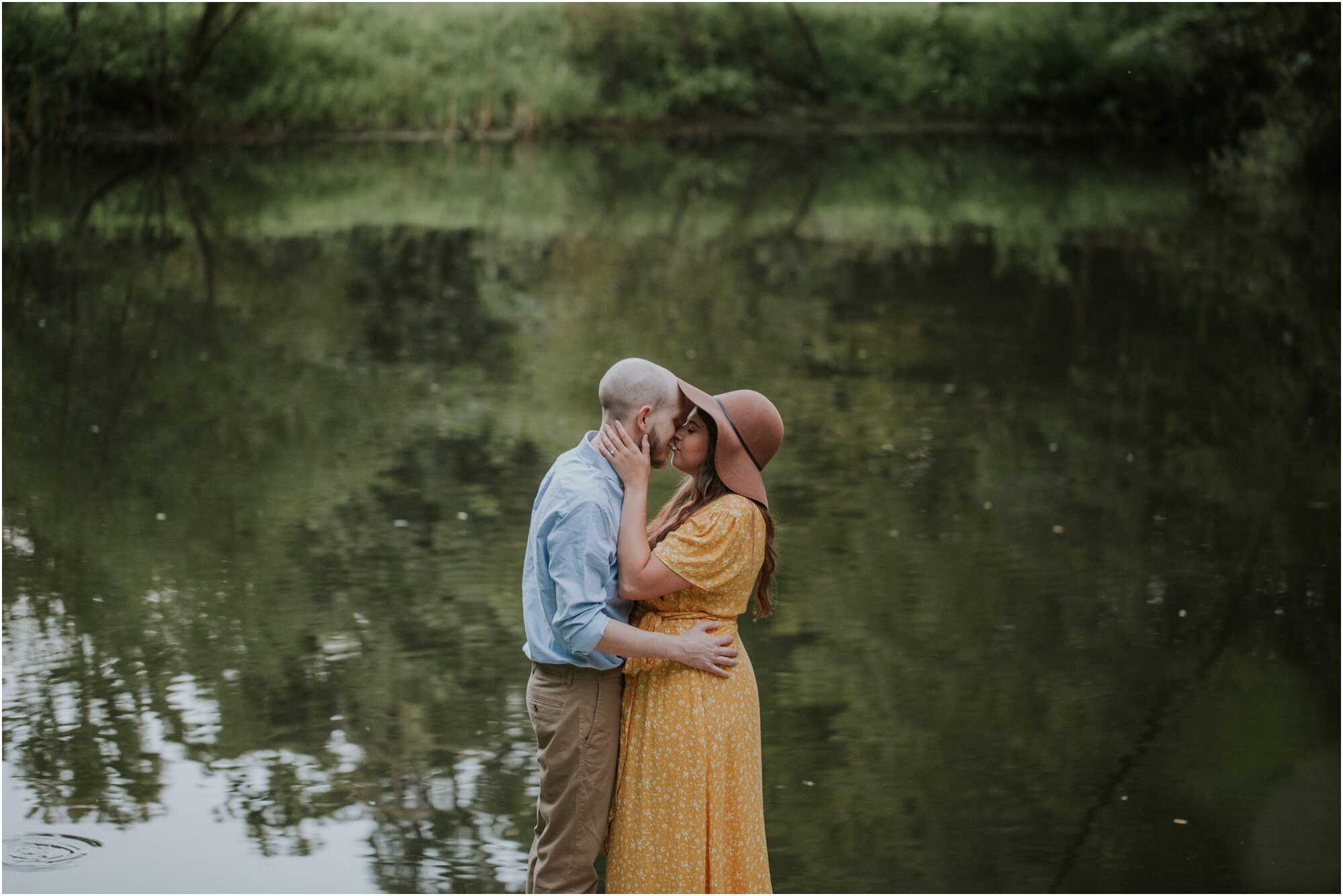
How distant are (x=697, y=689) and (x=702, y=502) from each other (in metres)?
0.47

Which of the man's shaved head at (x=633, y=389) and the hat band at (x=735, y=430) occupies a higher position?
the man's shaved head at (x=633, y=389)

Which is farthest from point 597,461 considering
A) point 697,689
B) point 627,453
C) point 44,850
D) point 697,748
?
point 44,850

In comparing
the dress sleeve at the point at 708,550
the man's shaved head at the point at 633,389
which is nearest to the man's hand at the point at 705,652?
the dress sleeve at the point at 708,550

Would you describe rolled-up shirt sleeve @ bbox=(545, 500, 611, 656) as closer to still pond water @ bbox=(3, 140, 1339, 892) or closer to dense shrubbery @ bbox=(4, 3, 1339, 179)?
still pond water @ bbox=(3, 140, 1339, 892)

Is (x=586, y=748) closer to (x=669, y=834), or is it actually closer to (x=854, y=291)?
(x=669, y=834)

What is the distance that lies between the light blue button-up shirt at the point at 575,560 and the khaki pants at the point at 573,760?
0.24ft

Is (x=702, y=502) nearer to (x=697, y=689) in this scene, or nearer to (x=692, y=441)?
(x=692, y=441)

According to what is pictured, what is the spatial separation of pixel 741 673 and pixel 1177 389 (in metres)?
9.24

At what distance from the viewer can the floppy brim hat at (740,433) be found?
3617 mm

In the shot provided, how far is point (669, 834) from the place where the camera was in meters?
3.63

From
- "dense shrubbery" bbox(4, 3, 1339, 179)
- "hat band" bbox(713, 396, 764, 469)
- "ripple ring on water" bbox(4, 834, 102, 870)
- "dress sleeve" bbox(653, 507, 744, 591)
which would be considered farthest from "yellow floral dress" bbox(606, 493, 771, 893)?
"dense shrubbery" bbox(4, 3, 1339, 179)

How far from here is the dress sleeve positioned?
3.59 m

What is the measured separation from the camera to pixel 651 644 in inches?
140

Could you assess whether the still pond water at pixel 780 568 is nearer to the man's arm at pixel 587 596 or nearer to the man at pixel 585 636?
the man at pixel 585 636
